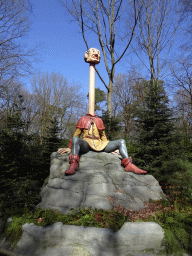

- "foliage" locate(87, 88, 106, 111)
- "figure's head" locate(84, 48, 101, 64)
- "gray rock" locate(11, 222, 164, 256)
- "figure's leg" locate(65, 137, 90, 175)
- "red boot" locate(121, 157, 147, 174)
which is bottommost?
"gray rock" locate(11, 222, 164, 256)

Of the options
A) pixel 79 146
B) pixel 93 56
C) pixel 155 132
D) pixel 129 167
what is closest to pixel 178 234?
pixel 129 167

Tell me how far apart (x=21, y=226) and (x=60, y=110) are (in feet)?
61.4

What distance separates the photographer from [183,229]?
2789 mm

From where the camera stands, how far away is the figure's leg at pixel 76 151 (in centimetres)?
415

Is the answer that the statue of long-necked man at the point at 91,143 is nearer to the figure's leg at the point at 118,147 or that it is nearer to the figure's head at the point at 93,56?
the figure's leg at the point at 118,147

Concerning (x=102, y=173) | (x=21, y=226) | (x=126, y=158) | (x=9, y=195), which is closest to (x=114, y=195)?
(x=102, y=173)

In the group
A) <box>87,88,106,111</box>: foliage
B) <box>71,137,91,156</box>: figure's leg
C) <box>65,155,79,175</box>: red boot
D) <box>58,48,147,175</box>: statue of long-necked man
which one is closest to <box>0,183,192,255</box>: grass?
<box>65,155,79,175</box>: red boot

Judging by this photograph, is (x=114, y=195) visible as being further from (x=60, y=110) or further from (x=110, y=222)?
(x=60, y=110)

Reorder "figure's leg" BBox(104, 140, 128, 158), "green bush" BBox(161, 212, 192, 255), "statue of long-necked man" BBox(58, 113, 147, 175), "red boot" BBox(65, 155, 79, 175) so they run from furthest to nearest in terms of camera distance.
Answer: "figure's leg" BBox(104, 140, 128, 158) < "statue of long-necked man" BBox(58, 113, 147, 175) < "red boot" BBox(65, 155, 79, 175) < "green bush" BBox(161, 212, 192, 255)

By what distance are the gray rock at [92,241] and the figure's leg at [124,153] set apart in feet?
5.97

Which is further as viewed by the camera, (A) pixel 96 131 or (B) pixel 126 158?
(A) pixel 96 131

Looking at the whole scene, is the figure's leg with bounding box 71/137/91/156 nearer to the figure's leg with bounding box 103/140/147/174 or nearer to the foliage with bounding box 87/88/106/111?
the figure's leg with bounding box 103/140/147/174

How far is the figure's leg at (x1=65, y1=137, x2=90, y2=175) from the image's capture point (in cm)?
415

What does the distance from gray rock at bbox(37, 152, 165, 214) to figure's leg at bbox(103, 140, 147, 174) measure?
0.12 metres
